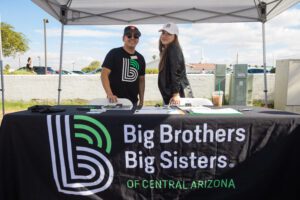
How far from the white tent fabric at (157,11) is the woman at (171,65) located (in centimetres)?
159

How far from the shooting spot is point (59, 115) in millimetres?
1999

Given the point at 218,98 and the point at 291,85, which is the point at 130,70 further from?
the point at 291,85

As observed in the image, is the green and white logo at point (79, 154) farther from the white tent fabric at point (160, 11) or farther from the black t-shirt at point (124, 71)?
the white tent fabric at point (160, 11)

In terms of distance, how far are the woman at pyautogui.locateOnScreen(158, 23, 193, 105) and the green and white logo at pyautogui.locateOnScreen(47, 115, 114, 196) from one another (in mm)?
946

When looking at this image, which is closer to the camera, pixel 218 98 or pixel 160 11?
pixel 218 98

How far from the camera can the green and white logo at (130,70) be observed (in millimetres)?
3107

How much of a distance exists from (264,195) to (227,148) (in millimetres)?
409

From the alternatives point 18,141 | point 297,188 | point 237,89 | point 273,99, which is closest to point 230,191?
point 297,188

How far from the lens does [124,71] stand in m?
3.12

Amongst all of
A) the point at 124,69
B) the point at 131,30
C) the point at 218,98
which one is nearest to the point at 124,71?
the point at 124,69

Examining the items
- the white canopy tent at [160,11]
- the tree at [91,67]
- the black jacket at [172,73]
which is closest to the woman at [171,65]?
the black jacket at [172,73]

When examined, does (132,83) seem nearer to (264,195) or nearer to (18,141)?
(18,141)

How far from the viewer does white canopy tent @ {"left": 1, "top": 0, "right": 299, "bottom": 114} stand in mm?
4242

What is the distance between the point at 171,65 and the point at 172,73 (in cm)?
8
